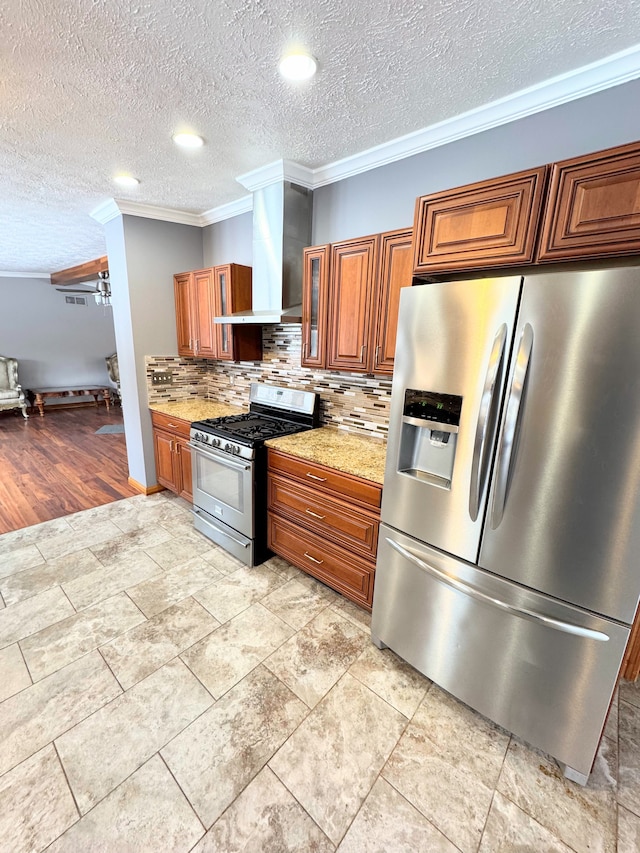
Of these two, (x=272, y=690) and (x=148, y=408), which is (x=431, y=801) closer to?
(x=272, y=690)

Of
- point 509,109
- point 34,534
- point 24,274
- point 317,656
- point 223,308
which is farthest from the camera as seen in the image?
point 24,274

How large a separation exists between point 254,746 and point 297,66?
9.20 ft

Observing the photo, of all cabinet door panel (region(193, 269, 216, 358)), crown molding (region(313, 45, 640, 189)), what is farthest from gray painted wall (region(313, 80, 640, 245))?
cabinet door panel (region(193, 269, 216, 358))

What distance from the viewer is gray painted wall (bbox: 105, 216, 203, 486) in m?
3.26

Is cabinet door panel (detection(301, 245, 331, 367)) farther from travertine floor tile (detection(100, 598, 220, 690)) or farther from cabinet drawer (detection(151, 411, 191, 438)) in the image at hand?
travertine floor tile (detection(100, 598, 220, 690))

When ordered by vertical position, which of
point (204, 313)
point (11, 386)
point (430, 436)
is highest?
point (204, 313)

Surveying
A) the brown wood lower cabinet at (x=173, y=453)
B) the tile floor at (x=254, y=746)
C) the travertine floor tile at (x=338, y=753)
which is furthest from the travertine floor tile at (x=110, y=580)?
the travertine floor tile at (x=338, y=753)

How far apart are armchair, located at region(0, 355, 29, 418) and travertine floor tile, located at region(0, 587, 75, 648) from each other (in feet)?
20.3

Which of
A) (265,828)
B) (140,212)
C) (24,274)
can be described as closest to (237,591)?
(265,828)

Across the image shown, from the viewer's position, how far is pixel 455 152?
6.42 ft

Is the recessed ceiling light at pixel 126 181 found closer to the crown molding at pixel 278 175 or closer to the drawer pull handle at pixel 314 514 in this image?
the crown molding at pixel 278 175

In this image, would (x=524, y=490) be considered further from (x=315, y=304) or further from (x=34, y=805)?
(x=34, y=805)

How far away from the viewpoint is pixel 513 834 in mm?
1233

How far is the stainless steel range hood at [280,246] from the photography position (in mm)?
2539
